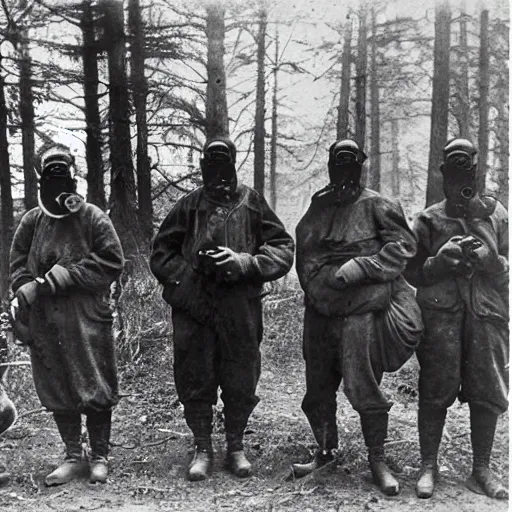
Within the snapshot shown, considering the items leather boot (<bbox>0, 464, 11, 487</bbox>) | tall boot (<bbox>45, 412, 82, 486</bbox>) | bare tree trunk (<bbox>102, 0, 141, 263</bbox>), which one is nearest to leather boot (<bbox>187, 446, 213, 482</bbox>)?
tall boot (<bbox>45, 412, 82, 486</bbox>)

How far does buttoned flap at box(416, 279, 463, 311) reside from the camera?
429cm

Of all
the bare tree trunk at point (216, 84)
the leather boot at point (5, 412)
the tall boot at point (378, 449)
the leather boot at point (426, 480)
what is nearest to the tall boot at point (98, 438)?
the leather boot at point (5, 412)

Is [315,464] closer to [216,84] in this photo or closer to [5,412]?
[5,412]

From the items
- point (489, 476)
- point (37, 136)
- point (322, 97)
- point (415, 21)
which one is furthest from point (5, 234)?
point (489, 476)

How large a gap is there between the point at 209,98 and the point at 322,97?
61.1 inches

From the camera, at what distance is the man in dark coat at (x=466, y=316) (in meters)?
4.23

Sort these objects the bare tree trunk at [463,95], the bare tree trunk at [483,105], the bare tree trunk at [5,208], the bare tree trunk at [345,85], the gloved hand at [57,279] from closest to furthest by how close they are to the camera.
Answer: the gloved hand at [57,279] → the bare tree trunk at [483,105] → the bare tree trunk at [345,85] → the bare tree trunk at [463,95] → the bare tree trunk at [5,208]

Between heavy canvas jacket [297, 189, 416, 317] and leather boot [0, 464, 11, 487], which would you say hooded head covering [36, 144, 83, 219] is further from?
leather boot [0, 464, 11, 487]

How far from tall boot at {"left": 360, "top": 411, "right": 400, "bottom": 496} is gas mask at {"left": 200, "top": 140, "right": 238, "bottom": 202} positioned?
1.81 metres

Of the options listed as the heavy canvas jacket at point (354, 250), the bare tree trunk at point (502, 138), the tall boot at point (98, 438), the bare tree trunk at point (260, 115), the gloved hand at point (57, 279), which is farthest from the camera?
the bare tree trunk at point (502, 138)

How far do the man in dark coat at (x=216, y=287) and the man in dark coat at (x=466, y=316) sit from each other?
1.07 m

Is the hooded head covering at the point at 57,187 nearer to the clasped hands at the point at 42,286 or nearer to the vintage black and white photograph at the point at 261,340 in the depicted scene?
the vintage black and white photograph at the point at 261,340

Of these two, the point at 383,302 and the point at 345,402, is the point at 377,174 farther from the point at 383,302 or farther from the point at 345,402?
the point at 383,302

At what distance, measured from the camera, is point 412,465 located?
4.80 m
